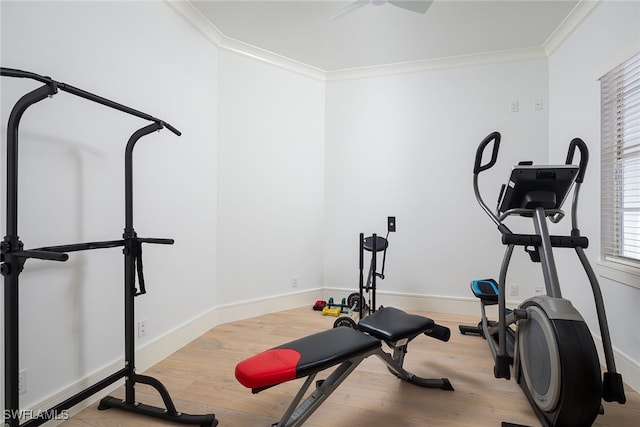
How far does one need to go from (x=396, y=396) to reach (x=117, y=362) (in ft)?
5.71

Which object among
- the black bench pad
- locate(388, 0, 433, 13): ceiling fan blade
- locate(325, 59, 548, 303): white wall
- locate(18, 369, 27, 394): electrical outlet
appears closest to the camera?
locate(18, 369, 27, 394): electrical outlet

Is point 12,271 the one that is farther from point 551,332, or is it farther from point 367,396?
point 551,332

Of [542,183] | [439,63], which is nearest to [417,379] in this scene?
[542,183]

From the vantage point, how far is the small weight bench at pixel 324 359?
133cm

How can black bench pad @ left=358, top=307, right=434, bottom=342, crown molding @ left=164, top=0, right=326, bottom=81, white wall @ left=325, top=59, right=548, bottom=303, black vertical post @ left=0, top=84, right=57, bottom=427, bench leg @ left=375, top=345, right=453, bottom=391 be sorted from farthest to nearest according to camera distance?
white wall @ left=325, top=59, right=548, bottom=303 < crown molding @ left=164, top=0, right=326, bottom=81 < bench leg @ left=375, top=345, right=453, bottom=391 < black bench pad @ left=358, top=307, right=434, bottom=342 < black vertical post @ left=0, top=84, right=57, bottom=427

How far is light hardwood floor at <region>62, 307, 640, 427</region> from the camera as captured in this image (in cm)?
165

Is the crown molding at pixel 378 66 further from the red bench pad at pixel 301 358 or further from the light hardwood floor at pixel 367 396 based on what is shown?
the light hardwood floor at pixel 367 396

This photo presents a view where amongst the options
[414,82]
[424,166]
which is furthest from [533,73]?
[424,166]

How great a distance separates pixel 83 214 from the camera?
5.73 feet

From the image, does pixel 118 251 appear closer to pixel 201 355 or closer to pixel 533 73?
pixel 201 355

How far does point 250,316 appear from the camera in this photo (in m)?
3.21

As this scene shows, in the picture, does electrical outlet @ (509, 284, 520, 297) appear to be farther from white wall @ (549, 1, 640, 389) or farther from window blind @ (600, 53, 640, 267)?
window blind @ (600, 53, 640, 267)

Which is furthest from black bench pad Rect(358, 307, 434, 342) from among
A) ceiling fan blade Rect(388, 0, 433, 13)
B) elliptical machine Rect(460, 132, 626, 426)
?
ceiling fan blade Rect(388, 0, 433, 13)

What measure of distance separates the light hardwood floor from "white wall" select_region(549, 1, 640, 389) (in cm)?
40
